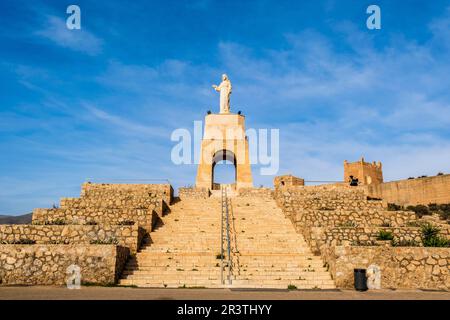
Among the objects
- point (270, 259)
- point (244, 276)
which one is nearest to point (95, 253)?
point (244, 276)

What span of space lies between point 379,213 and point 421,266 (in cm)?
592

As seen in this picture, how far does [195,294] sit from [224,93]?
2327cm

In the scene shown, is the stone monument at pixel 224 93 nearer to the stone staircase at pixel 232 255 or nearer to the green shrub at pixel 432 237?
the stone staircase at pixel 232 255

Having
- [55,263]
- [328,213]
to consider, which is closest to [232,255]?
[328,213]

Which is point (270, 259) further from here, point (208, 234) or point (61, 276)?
point (61, 276)

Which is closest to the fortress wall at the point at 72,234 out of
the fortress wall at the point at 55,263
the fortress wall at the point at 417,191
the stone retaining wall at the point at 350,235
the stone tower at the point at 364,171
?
the fortress wall at the point at 55,263

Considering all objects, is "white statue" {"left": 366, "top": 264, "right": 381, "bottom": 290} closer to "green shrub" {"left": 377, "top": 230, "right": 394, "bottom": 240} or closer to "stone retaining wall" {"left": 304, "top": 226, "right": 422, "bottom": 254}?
"stone retaining wall" {"left": 304, "top": 226, "right": 422, "bottom": 254}

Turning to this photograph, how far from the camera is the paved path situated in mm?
9586

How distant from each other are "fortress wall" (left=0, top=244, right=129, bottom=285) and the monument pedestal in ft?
54.0

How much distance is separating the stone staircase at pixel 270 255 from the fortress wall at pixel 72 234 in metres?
4.02

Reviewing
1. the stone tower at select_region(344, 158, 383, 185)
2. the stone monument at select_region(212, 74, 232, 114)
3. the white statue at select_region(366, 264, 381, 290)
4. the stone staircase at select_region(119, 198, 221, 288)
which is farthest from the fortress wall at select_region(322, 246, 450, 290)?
the stone tower at select_region(344, 158, 383, 185)

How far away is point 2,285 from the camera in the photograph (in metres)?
12.1

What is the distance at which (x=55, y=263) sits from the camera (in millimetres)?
12430

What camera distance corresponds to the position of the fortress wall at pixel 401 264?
12.5 m
